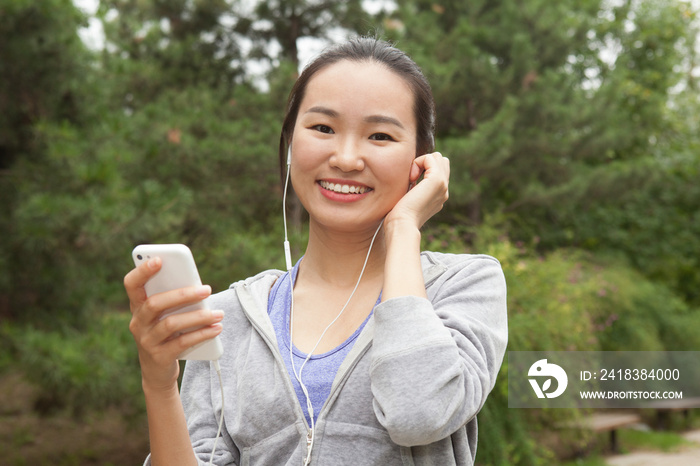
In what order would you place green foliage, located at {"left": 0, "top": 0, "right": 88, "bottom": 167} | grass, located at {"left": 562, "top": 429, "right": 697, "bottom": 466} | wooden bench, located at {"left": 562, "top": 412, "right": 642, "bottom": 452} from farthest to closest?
grass, located at {"left": 562, "top": 429, "right": 697, "bottom": 466} < wooden bench, located at {"left": 562, "top": 412, "right": 642, "bottom": 452} < green foliage, located at {"left": 0, "top": 0, "right": 88, "bottom": 167}

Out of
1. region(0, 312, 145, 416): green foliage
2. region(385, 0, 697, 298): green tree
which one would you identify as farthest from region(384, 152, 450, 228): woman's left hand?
region(385, 0, 697, 298): green tree

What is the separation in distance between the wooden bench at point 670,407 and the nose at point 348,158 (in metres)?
7.53

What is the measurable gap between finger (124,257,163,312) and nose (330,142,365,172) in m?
0.48

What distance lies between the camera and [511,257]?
5848mm

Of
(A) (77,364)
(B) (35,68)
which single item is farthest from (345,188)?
(B) (35,68)

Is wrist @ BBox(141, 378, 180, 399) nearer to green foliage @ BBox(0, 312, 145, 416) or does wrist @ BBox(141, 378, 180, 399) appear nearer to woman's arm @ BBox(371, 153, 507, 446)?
woman's arm @ BBox(371, 153, 507, 446)

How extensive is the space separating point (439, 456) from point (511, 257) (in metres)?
4.81

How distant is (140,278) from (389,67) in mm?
745

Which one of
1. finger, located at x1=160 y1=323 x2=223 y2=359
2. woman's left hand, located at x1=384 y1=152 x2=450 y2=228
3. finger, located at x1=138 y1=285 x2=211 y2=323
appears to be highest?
woman's left hand, located at x1=384 y1=152 x2=450 y2=228

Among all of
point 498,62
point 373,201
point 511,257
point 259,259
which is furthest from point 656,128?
point 373,201

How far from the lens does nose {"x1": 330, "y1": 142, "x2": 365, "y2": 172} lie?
54.0 inches

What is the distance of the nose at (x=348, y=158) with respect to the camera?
4.50ft

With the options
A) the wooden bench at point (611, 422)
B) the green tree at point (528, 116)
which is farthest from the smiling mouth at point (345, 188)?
the green tree at point (528, 116)

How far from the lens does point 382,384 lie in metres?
1.13
